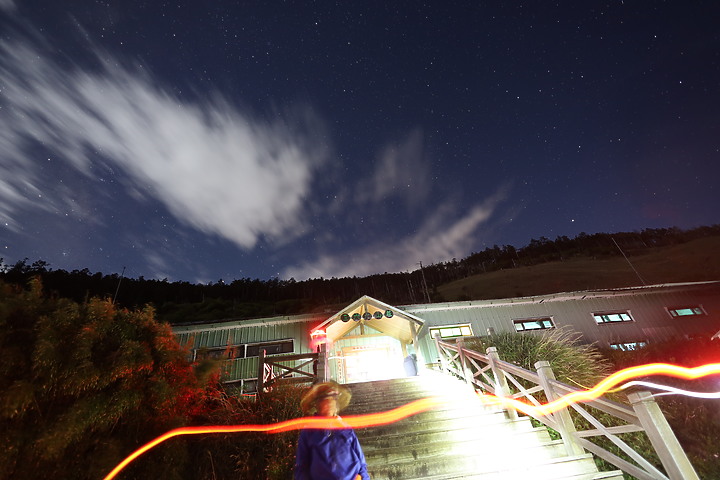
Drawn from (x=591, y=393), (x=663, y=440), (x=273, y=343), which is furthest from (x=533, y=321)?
(x=663, y=440)

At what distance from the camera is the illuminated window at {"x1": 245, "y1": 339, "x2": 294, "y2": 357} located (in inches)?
616

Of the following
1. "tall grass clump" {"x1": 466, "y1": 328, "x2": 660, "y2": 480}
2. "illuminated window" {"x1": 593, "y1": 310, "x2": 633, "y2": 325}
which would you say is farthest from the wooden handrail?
"illuminated window" {"x1": 593, "y1": 310, "x2": 633, "y2": 325}

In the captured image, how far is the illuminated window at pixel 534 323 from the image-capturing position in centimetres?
1730

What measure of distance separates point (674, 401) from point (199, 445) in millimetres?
12669

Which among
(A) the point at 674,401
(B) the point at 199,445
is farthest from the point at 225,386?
(A) the point at 674,401

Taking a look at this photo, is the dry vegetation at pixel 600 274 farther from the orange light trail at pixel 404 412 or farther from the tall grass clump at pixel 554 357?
the orange light trail at pixel 404 412

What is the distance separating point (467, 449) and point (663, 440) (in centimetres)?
325

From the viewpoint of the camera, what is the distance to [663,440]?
3.19 m

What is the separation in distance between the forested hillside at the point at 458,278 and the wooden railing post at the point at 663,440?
2458cm

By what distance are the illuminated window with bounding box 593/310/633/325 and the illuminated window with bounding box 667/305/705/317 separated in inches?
A: 130

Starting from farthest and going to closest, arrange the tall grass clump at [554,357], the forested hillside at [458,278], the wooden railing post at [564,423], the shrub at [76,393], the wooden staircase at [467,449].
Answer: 1. the forested hillside at [458,278]
2. the tall grass clump at [554,357]
3. the wooden railing post at [564,423]
4. the shrub at [76,393]
5. the wooden staircase at [467,449]

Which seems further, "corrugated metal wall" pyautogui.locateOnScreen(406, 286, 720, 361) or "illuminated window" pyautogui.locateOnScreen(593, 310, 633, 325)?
"illuminated window" pyautogui.locateOnScreen(593, 310, 633, 325)

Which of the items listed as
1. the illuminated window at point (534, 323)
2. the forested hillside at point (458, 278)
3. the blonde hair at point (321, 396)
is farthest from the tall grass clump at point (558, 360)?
the forested hillside at point (458, 278)

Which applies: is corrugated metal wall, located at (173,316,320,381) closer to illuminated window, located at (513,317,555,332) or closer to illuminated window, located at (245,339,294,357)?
illuminated window, located at (245,339,294,357)
